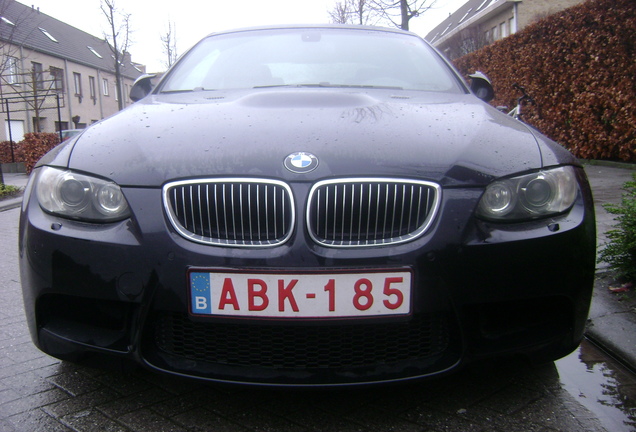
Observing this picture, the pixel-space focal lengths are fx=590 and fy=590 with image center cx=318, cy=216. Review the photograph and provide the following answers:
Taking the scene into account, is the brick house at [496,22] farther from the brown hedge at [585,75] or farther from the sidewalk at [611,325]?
the sidewalk at [611,325]

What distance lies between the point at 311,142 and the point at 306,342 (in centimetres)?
63

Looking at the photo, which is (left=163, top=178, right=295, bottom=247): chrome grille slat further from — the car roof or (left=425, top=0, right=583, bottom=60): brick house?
(left=425, top=0, right=583, bottom=60): brick house

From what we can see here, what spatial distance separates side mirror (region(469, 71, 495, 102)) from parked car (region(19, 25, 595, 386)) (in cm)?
118

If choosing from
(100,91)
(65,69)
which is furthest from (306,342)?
(100,91)

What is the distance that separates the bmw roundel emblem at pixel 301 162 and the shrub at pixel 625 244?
2093mm

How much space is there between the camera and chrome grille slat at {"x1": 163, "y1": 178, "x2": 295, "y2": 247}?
5.80ft

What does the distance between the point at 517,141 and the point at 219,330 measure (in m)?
1.19

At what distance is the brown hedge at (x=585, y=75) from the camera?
306 inches

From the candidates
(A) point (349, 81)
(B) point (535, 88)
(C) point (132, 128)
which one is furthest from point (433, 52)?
(B) point (535, 88)

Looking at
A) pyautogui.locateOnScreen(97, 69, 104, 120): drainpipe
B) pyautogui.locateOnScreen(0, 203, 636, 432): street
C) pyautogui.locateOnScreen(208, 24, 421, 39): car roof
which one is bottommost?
pyautogui.locateOnScreen(0, 203, 636, 432): street

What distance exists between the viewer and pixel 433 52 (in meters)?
3.39

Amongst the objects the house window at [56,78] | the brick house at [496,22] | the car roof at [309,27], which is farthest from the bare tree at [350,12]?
the car roof at [309,27]

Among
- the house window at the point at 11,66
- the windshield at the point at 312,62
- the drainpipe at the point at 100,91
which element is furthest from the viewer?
the drainpipe at the point at 100,91

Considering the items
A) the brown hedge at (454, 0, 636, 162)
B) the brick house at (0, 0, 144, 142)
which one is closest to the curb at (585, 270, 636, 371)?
the brown hedge at (454, 0, 636, 162)
